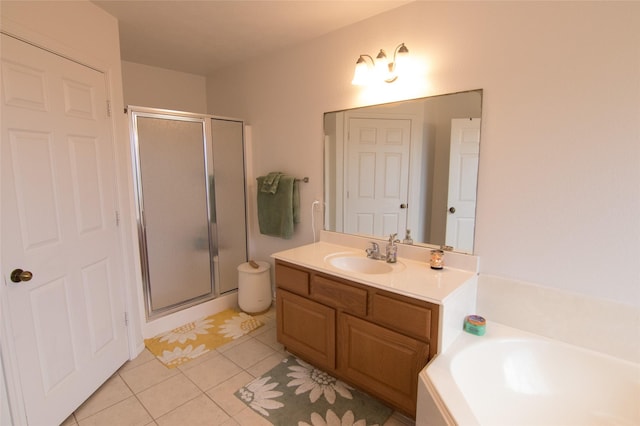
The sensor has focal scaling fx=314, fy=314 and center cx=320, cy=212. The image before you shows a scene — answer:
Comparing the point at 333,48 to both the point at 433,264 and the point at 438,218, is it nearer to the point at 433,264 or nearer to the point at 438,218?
the point at 438,218

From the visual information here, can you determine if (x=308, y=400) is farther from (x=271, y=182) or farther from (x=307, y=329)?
(x=271, y=182)

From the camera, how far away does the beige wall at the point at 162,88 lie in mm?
3021

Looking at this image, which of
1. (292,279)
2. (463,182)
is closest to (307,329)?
(292,279)

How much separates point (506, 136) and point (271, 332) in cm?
223

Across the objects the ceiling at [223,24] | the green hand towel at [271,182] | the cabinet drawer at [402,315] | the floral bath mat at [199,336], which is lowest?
the floral bath mat at [199,336]

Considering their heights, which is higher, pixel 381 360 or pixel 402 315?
pixel 402 315

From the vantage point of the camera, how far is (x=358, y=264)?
85.6 inches

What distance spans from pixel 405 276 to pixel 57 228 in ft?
6.28

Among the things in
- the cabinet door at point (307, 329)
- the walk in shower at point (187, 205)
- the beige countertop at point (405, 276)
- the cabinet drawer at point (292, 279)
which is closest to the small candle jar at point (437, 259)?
the beige countertop at point (405, 276)

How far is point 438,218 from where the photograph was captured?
1.97 meters

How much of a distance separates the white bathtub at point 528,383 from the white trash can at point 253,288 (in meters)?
1.80

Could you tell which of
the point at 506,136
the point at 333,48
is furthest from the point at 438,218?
the point at 333,48

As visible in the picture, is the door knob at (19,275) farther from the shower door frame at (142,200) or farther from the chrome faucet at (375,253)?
the chrome faucet at (375,253)

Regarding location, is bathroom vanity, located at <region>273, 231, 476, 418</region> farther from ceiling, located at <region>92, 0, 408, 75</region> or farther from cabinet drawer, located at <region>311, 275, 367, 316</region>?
ceiling, located at <region>92, 0, 408, 75</region>
